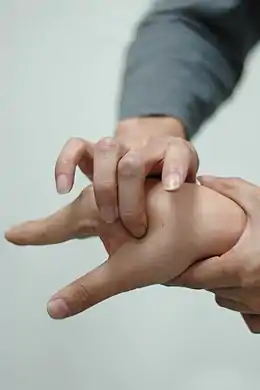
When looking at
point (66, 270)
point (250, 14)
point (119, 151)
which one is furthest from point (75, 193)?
point (119, 151)

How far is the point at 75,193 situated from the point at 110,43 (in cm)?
20

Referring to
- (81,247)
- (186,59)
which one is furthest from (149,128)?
(81,247)

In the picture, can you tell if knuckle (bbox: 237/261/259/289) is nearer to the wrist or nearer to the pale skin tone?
the pale skin tone

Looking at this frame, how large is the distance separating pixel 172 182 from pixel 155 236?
0.05 meters

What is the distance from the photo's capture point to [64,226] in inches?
21.0

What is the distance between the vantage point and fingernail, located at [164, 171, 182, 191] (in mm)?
481

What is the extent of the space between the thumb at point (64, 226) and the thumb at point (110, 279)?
0.10 feet

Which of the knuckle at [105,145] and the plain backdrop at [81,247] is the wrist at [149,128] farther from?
the plain backdrop at [81,247]

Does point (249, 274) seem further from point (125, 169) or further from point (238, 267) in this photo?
point (125, 169)

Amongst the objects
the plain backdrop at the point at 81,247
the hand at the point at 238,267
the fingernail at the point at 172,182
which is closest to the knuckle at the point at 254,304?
the hand at the point at 238,267

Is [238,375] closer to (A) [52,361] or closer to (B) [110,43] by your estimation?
(A) [52,361]

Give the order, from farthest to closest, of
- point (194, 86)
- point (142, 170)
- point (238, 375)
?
point (238, 375), point (194, 86), point (142, 170)

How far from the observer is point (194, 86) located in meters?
0.61

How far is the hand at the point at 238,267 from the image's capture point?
1.69ft
